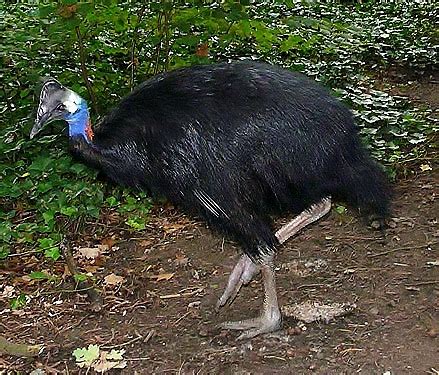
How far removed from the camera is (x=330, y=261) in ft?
10.8

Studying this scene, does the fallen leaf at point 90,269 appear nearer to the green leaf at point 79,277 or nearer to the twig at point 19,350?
the green leaf at point 79,277

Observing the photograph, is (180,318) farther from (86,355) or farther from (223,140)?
(223,140)

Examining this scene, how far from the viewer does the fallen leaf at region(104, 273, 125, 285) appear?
10.6 ft

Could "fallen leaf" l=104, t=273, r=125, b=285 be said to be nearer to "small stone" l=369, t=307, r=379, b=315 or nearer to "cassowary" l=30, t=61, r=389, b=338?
"cassowary" l=30, t=61, r=389, b=338

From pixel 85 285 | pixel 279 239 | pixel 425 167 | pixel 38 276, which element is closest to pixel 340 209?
pixel 425 167

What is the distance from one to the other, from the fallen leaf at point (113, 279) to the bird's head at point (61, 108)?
1056 millimetres

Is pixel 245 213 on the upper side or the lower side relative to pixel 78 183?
upper

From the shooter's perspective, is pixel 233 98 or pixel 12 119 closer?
pixel 233 98

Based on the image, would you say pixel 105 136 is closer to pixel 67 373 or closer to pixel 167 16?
pixel 67 373

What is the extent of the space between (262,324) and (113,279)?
85 cm

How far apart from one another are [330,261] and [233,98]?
1200mm

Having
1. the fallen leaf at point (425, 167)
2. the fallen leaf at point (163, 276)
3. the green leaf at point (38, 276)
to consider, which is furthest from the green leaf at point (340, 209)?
the green leaf at point (38, 276)

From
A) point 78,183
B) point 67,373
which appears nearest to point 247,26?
point 78,183

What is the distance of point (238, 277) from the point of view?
2.87 m
